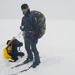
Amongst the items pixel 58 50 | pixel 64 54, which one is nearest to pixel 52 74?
pixel 64 54

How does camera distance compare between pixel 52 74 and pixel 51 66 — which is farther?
pixel 51 66

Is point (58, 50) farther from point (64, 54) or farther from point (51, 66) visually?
point (51, 66)

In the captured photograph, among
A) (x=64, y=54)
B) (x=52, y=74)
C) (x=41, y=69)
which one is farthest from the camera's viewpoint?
(x=64, y=54)

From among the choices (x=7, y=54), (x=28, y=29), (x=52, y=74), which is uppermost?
(x=28, y=29)

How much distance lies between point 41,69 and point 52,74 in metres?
0.50

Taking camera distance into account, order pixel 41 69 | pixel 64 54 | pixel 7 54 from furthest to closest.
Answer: pixel 64 54
pixel 7 54
pixel 41 69

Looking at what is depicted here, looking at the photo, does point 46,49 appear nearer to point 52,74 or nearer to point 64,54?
point 64,54

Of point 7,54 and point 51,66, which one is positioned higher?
point 7,54

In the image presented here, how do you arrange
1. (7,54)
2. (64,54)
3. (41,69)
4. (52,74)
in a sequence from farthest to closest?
(64,54), (7,54), (41,69), (52,74)

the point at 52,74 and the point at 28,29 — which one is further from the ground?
the point at 28,29

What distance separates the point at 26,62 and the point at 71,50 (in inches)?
94.1

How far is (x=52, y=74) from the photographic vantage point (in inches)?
167

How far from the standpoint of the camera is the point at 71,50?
6.07 meters

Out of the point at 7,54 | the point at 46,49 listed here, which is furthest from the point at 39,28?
the point at 46,49
